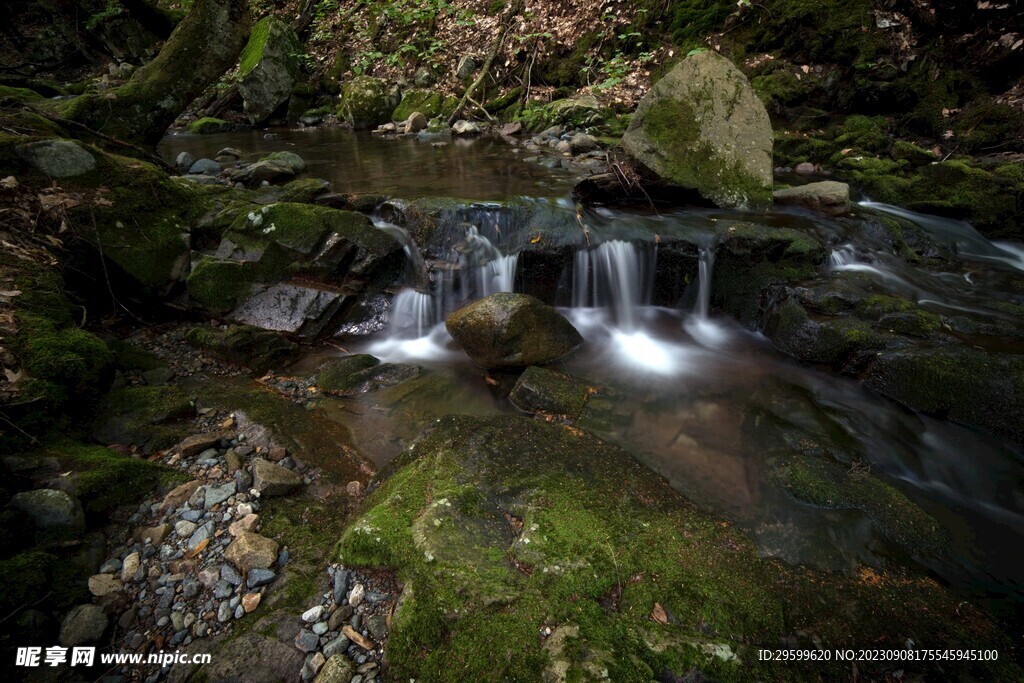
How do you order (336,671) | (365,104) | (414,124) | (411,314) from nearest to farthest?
(336,671) → (411,314) → (414,124) → (365,104)

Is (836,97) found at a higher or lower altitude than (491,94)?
lower

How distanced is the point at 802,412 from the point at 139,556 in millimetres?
4792

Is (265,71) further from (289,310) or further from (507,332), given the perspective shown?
(507,332)

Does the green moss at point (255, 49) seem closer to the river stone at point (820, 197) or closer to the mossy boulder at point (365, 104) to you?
the mossy boulder at point (365, 104)

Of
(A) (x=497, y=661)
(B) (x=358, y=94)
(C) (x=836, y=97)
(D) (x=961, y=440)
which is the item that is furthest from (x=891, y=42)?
(B) (x=358, y=94)

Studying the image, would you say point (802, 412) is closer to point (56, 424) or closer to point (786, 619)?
point (786, 619)

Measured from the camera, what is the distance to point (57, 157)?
431cm

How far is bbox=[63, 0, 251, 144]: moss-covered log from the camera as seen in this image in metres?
6.23

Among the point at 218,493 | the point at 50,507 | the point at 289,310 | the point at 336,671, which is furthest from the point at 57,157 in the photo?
the point at 336,671

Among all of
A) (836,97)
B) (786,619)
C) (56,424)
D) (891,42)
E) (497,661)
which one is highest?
(891,42)

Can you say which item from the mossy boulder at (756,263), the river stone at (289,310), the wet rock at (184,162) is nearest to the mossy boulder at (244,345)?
the river stone at (289,310)

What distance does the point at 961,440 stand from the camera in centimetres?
366

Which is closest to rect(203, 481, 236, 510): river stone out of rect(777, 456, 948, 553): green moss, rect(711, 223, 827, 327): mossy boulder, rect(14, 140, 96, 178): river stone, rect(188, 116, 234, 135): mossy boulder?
rect(777, 456, 948, 553): green moss

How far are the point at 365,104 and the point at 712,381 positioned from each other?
14.1 meters
